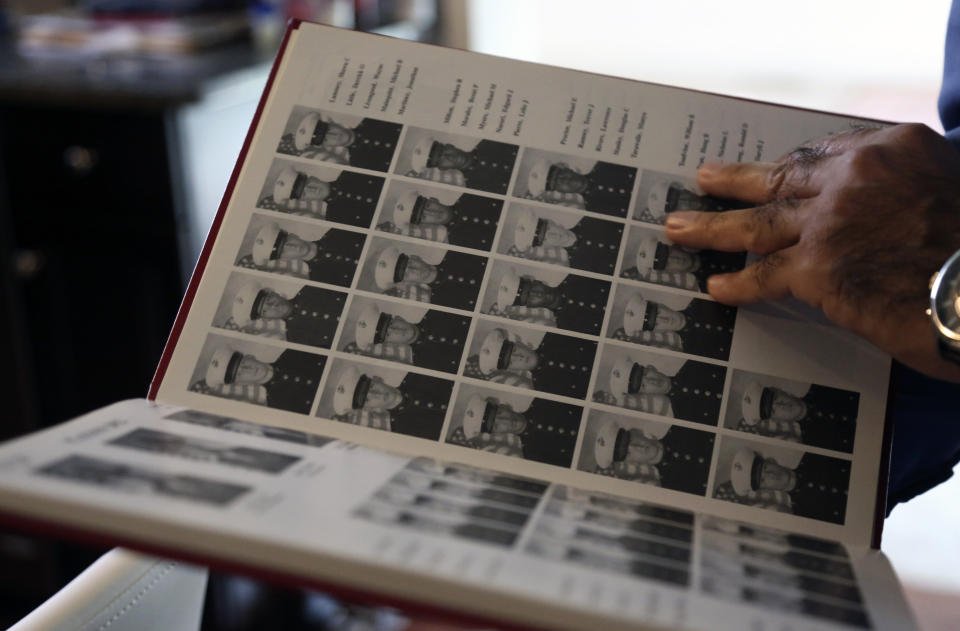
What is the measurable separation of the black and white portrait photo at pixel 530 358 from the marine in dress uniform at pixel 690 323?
0.03m

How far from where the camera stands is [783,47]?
1.67 meters

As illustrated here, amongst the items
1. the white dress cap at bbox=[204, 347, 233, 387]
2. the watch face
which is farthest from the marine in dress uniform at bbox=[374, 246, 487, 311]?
the watch face

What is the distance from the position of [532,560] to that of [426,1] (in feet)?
5.34

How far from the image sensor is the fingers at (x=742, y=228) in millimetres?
562

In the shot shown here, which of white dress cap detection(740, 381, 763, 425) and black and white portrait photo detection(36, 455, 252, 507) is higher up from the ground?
white dress cap detection(740, 381, 763, 425)

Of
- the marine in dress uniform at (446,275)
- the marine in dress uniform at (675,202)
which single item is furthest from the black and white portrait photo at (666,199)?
the marine in dress uniform at (446,275)

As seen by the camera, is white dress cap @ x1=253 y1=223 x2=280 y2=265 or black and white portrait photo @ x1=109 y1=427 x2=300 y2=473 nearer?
black and white portrait photo @ x1=109 y1=427 x2=300 y2=473

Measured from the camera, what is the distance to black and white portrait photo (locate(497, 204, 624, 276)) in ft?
1.90

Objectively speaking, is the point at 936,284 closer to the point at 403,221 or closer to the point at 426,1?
the point at 403,221

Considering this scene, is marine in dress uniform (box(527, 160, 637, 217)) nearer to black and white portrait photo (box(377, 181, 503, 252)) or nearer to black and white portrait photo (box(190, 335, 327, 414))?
black and white portrait photo (box(377, 181, 503, 252))

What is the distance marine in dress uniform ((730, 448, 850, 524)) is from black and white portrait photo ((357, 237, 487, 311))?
0.60ft

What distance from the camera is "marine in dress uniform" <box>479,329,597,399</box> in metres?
0.55

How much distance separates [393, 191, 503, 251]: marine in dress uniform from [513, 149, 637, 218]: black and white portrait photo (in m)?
0.02

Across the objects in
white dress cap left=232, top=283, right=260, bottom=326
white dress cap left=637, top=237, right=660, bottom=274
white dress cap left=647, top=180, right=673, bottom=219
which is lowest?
white dress cap left=232, top=283, right=260, bottom=326
